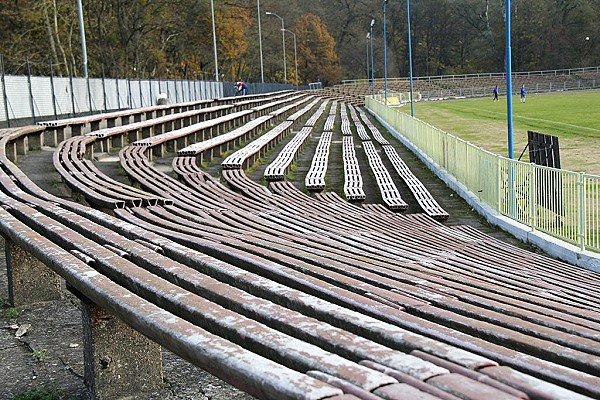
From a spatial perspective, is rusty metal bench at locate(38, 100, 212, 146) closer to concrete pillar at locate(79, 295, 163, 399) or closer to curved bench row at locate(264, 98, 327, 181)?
curved bench row at locate(264, 98, 327, 181)

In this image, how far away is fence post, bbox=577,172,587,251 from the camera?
12086 mm

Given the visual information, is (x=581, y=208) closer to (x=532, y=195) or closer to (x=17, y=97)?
(x=532, y=195)

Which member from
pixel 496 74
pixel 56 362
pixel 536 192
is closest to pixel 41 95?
pixel 536 192

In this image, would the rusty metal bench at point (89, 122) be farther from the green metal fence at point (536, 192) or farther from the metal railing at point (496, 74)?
the metal railing at point (496, 74)

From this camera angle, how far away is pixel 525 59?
13500 centimetres

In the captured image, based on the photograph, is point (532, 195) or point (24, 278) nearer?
point (24, 278)

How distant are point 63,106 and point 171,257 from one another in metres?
22.8

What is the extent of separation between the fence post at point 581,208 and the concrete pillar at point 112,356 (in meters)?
8.80

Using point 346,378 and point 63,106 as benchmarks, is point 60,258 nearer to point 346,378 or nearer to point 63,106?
point 346,378

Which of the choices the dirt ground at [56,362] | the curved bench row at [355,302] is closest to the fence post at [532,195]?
the curved bench row at [355,302]

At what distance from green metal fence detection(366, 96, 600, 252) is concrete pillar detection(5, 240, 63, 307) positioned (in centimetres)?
740

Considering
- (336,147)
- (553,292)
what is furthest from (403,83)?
(553,292)

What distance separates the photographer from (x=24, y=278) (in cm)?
662

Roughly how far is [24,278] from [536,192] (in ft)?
31.8
